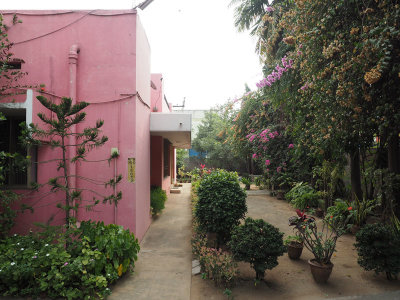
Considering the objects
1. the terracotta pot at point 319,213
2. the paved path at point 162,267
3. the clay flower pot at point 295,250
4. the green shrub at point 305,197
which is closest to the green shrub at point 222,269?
the paved path at point 162,267

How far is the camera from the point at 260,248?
377cm

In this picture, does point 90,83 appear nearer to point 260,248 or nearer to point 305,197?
point 260,248

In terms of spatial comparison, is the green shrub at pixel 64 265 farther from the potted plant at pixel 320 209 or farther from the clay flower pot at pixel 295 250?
the potted plant at pixel 320 209

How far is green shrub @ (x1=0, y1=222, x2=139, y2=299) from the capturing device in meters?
3.57

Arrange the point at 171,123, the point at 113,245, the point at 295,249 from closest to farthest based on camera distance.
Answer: the point at 113,245 → the point at 295,249 → the point at 171,123

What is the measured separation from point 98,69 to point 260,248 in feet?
15.9

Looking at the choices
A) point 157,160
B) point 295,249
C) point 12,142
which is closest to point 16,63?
point 12,142

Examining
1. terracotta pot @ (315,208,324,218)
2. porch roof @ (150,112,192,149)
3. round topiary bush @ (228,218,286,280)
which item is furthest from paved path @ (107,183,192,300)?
terracotta pot @ (315,208,324,218)

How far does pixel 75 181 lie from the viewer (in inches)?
211

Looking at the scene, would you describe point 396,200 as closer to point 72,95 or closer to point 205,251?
point 205,251

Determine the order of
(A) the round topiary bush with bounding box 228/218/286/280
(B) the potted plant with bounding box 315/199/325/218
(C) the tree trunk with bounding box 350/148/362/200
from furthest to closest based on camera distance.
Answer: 1. (B) the potted plant with bounding box 315/199/325/218
2. (C) the tree trunk with bounding box 350/148/362/200
3. (A) the round topiary bush with bounding box 228/218/286/280

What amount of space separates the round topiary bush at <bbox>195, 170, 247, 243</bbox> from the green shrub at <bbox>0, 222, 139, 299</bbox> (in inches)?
61.4

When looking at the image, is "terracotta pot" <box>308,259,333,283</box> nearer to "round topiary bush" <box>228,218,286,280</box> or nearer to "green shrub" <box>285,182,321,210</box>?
"round topiary bush" <box>228,218,286,280</box>

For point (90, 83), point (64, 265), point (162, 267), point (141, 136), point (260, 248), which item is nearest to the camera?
point (64, 265)
